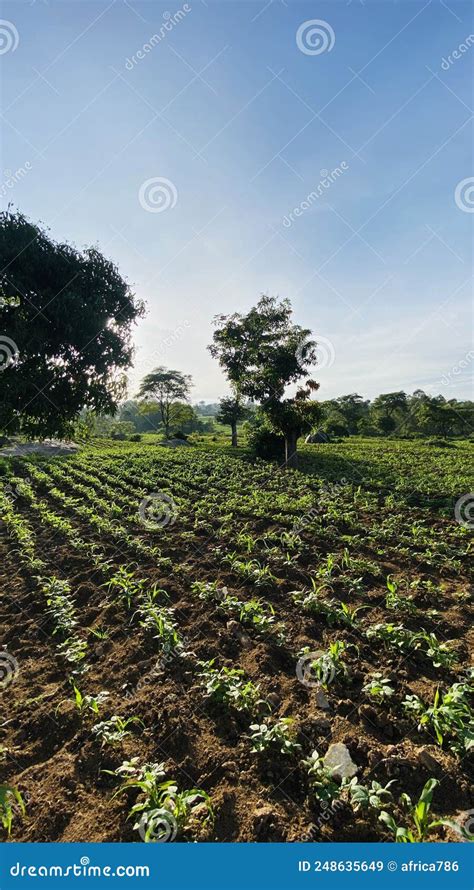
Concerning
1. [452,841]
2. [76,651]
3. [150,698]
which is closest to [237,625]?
[150,698]

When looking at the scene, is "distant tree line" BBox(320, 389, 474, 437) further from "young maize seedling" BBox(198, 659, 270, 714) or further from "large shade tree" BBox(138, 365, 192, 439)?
"young maize seedling" BBox(198, 659, 270, 714)

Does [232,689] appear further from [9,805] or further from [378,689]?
[9,805]

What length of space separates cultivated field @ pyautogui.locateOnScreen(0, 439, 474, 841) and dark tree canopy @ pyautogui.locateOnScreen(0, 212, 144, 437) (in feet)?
11.5

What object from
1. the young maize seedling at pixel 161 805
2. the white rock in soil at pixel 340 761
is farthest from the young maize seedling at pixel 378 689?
the young maize seedling at pixel 161 805

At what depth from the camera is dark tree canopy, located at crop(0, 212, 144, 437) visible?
8.20 metres

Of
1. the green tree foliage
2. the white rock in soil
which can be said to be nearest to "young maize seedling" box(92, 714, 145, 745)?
the white rock in soil

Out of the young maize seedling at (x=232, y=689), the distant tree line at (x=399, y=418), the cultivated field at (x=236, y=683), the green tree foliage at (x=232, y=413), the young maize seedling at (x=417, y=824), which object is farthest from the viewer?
the distant tree line at (x=399, y=418)

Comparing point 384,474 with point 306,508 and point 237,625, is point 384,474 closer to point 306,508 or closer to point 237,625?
point 306,508

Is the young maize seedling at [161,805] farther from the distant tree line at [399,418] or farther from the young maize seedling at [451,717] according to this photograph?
the distant tree line at [399,418]

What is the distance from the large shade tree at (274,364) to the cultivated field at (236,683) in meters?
14.3

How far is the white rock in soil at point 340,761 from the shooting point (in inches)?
135

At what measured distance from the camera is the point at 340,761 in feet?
11.7

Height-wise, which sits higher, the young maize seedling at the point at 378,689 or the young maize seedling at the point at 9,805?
the young maize seedling at the point at 378,689

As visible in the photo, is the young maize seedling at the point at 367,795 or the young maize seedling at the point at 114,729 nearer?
the young maize seedling at the point at 367,795
